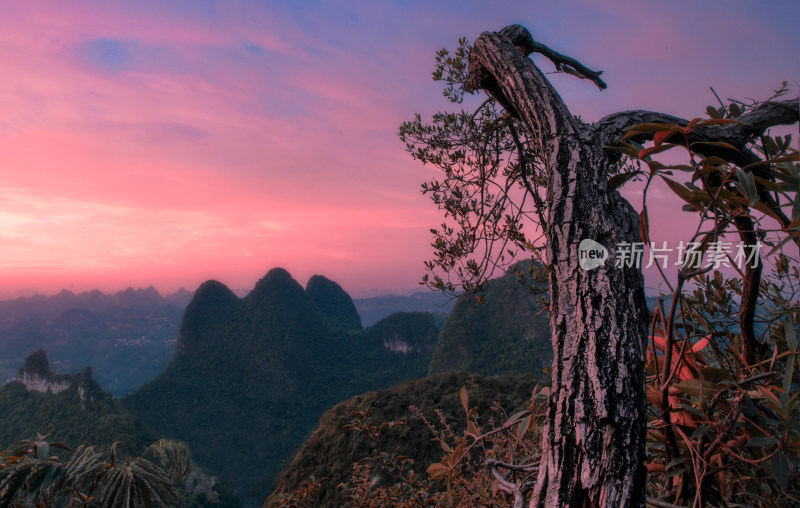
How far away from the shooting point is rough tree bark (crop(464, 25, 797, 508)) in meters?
0.68

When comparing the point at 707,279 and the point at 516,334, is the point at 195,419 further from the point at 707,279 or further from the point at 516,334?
the point at 707,279

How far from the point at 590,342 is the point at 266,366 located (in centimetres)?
5229

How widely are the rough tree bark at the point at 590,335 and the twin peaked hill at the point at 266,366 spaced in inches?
1799

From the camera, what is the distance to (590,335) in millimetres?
752

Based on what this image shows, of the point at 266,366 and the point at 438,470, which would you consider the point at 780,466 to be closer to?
the point at 438,470

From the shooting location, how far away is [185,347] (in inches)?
1865

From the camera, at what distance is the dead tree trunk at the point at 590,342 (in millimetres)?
677

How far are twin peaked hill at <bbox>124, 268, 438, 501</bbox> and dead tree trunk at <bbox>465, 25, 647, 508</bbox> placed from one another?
4571 cm

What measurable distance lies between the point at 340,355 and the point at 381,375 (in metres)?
6.57

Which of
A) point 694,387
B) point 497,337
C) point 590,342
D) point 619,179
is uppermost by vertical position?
point 619,179

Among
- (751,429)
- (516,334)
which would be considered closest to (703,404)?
(751,429)

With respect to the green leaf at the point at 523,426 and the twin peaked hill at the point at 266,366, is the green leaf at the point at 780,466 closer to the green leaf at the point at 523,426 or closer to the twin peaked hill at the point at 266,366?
the green leaf at the point at 523,426

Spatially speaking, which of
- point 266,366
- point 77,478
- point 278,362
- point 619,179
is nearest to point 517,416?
point 619,179

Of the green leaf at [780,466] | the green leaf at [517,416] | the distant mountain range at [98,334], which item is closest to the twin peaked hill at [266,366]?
the distant mountain range at [98,334]
